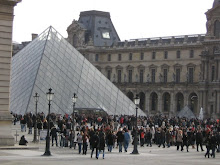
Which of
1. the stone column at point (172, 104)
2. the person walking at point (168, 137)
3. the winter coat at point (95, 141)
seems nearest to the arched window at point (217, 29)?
the stone column at point (172, 104)

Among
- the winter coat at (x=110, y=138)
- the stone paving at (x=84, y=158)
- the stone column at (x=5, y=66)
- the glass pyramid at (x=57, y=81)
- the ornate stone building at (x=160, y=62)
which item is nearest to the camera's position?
the stone paving at (x=84, y=158)

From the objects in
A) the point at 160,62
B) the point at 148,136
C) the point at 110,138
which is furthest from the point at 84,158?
the point at 160,62

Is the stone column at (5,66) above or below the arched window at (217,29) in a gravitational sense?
below

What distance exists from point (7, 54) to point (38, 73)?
2204cm

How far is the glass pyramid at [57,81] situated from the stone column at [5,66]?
18.8m

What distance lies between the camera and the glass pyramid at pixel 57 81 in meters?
47.4

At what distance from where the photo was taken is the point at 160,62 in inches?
3561

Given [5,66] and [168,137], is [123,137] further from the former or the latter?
[5,66]

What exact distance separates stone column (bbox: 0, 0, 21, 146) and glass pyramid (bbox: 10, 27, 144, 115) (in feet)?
61.8

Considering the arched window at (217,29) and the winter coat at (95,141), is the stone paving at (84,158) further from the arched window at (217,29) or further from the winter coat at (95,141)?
the arched window at (217,29)

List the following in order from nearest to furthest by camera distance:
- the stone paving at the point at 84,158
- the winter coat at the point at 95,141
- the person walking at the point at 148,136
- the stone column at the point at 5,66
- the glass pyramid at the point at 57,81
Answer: the stone paving at the point at 84,158
the winter coat at the point at 95,141
the stone column at the point at 5,66
the person walking at the point at 148,136
the glass pyramid at the point at 57,81

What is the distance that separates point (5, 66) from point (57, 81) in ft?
76.3

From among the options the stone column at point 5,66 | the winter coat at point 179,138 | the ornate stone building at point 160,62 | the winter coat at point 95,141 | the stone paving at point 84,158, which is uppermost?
the ornate stone building at point 160,62

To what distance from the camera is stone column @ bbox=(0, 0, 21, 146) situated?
85.9 feet
